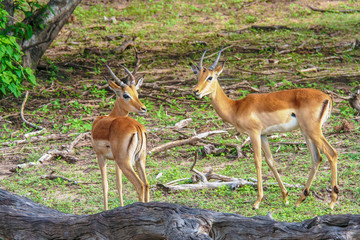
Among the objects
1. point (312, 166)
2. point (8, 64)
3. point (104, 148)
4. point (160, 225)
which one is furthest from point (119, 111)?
point (8, 64)

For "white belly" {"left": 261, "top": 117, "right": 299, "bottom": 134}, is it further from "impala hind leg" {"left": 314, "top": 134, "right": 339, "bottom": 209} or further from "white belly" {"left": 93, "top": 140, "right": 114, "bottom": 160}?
"white belly" {"left": 93, "top": 140, "right": 114, "bottom": 160}

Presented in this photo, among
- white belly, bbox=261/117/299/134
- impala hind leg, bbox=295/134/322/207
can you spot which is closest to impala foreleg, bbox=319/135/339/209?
impala hind leg, bbox=295/134/322/207

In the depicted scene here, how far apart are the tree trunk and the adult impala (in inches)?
198

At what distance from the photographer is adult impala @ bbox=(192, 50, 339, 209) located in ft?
17.4

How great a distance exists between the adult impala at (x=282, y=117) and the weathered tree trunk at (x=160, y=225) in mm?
1884

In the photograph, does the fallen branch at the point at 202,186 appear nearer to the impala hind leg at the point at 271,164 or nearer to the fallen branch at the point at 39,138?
the impala hind leg at the point at 271,164

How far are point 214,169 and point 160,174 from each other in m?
0.66

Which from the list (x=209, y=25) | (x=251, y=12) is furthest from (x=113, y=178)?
(x=251, y=12)

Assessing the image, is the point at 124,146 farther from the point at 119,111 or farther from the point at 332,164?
the point at 332,164

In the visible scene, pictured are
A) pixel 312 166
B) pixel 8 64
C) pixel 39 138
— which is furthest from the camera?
pixel 8 64

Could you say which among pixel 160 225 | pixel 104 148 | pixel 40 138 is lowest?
pixel 40 138

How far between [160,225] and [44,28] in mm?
7271

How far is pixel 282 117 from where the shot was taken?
5.46 metres

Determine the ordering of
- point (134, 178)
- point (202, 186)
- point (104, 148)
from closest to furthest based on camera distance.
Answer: point (134, 178)
point (104, 148)
point (202, 186)
